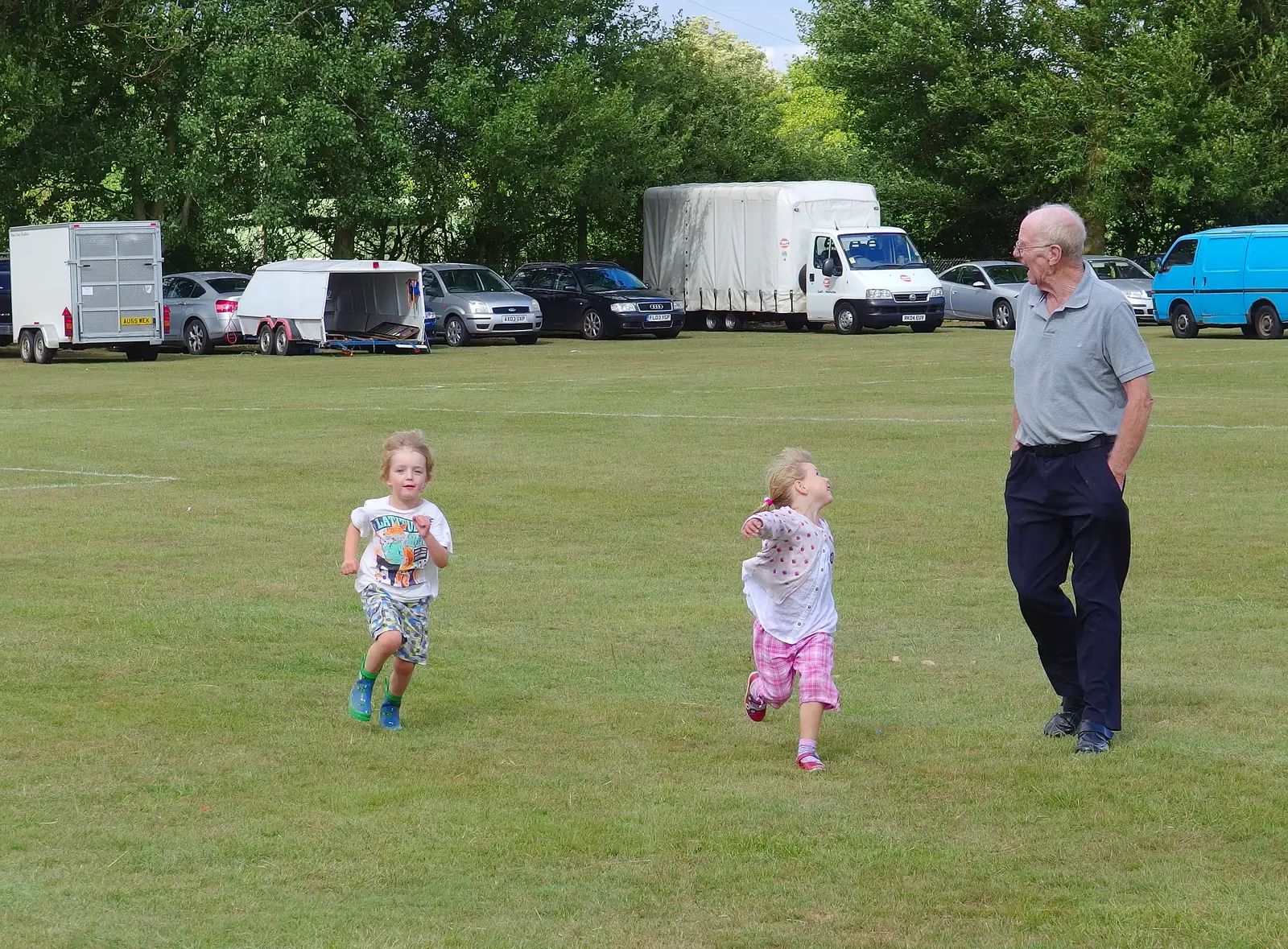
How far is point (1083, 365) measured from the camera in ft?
22.0

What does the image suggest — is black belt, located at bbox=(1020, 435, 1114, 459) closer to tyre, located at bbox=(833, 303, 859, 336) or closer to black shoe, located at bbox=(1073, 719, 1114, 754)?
black shoe, located at bbox=(1073, 719, 1114, 754)

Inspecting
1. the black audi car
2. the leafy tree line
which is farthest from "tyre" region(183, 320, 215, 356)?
the black audi car

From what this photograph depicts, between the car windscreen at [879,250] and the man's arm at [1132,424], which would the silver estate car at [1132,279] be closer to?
the car windscreen at [879,250]

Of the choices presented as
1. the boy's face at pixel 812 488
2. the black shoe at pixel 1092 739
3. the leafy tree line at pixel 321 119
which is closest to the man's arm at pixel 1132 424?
the black shoe at pixel 1092 739

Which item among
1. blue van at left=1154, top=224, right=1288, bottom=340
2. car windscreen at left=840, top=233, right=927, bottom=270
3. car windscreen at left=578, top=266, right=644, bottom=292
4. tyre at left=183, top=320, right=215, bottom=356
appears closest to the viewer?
blue van at left=1154, top=224, right=1288, bottom=340

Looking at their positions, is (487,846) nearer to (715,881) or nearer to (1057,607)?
(715,881)

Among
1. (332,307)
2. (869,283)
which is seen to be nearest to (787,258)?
(869,283)

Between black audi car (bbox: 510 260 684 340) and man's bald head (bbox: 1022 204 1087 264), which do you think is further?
black audi car (bbox: 510 260 684 340)

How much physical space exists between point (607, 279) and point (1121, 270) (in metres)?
11.6

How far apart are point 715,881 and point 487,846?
72 centimetres

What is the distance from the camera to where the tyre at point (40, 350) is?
34906mm

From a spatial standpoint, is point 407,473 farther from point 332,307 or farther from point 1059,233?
point 332,307

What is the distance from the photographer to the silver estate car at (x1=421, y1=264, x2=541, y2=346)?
39.1 m

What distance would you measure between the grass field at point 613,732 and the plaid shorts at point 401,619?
29cm
